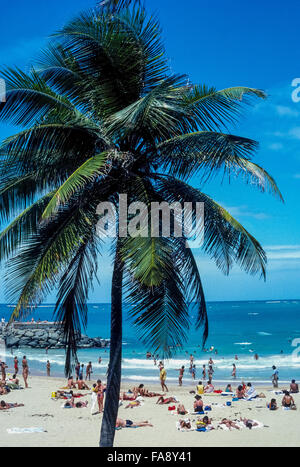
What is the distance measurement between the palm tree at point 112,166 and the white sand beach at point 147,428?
8735 millimetres

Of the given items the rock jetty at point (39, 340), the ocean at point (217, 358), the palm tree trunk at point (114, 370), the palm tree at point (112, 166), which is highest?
the palm tree at point (112, 166)

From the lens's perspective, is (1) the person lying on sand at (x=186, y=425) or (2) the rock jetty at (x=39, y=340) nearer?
(1) the person lying on sand at (x=186, y=425)

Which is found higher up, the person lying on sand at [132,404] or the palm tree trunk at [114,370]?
the palm tree trunk at [114,370]

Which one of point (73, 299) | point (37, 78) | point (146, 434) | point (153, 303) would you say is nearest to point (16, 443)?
point (146, 434)

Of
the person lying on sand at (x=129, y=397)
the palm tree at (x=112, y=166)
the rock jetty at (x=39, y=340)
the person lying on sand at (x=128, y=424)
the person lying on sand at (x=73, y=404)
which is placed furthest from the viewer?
the rock jetty at (x=39, y=340)

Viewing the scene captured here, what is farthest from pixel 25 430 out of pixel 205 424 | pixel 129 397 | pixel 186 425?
pixel 129 397

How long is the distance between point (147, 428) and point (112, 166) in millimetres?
12376


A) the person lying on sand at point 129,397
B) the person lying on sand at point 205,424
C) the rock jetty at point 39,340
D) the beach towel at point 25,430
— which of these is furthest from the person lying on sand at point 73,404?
the rock jetty at point 39,340

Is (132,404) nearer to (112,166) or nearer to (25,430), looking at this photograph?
(25,430)

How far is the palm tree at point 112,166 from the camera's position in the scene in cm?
617

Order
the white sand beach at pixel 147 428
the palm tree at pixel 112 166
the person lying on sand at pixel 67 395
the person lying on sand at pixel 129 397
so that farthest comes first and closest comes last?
the person lying on sand at pixel 67 395
the person lying on sand at pixel 129 397
the white sand beach at pixel 147 428
the palm tree at pixel 112 166

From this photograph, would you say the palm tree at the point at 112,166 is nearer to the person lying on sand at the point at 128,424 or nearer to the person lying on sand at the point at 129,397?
the person lying on sand at the point at 128,424

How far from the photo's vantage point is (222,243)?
658 cm
